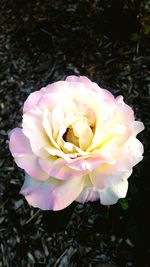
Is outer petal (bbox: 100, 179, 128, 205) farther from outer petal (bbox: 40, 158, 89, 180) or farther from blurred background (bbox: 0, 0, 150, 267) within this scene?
blurred background (bbox: 0, 0, 150, 267)

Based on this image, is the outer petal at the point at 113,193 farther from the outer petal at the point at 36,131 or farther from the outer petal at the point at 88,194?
the outer petal at the point at 36,131

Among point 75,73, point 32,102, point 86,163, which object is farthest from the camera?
point 75,73

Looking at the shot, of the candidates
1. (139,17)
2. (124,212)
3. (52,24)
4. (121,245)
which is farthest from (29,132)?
(52,24)

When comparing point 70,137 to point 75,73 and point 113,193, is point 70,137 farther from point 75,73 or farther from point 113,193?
point 75,73

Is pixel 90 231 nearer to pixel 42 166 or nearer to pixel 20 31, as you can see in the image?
pixel 42 166

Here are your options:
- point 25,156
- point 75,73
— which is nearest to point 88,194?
point 25,156

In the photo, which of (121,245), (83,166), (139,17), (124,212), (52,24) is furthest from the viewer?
(52,24)

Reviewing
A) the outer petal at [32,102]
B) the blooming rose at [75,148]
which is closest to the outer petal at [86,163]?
the blooming rose at [75,148]
